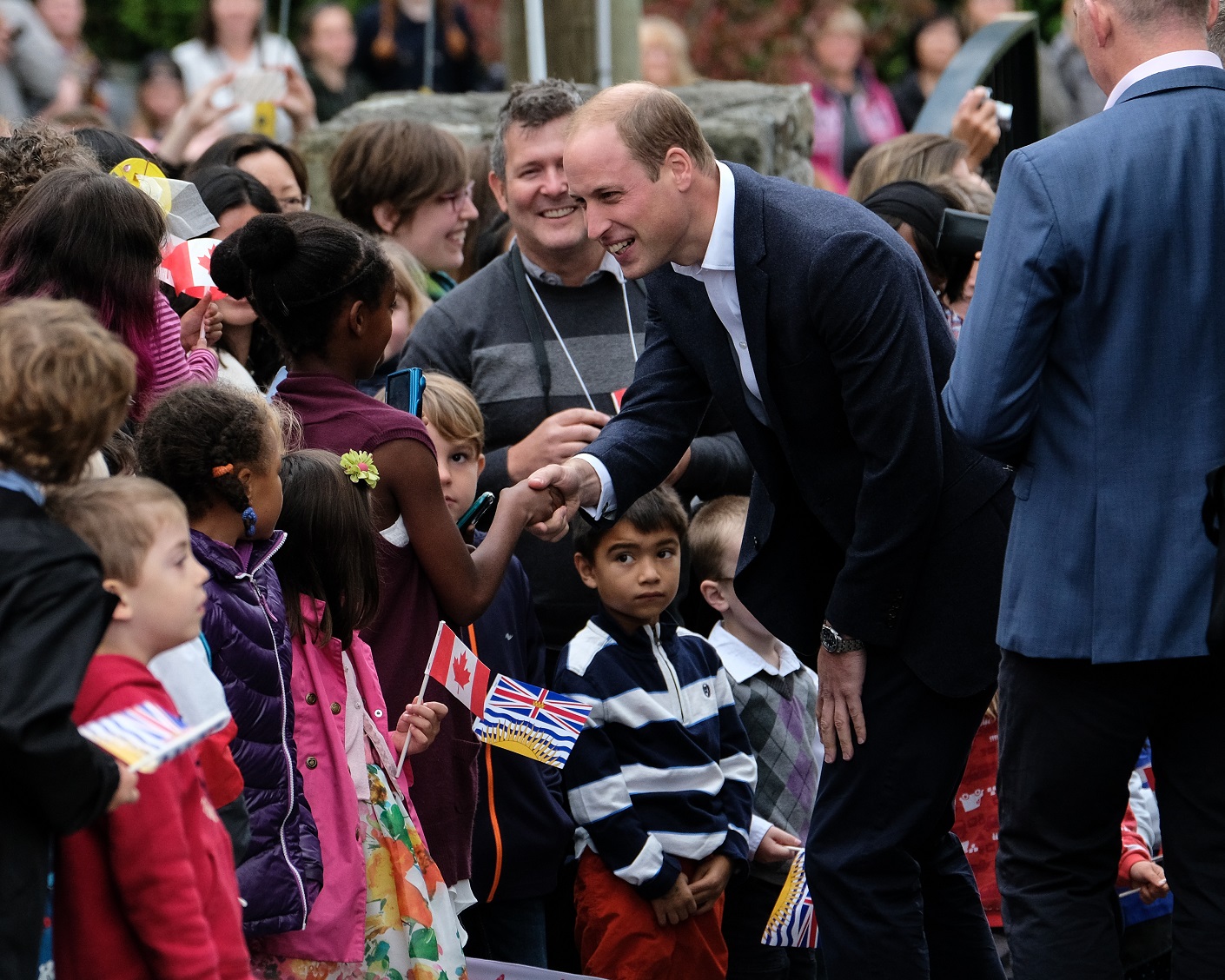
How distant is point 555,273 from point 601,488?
962 mm

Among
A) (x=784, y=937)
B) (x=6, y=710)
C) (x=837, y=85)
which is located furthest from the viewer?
(x=837, y=85)

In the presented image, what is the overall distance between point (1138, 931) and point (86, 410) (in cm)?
320

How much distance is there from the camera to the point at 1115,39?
2951mm

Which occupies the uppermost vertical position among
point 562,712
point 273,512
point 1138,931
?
point 273,512

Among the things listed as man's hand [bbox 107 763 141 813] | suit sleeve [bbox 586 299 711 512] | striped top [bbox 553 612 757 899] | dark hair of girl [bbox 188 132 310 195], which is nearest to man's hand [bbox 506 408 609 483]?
suit sleeve [bbox 586 299 711 512]

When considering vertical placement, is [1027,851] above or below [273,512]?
below

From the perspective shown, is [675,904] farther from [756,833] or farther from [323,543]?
[323,543]

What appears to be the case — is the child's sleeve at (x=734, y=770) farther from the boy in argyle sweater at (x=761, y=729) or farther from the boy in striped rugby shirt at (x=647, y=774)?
the boy in argyle sweater at (x=761, y=729)

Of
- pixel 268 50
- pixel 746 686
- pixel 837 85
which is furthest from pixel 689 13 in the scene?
pixel 746 686

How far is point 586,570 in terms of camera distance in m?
4.27

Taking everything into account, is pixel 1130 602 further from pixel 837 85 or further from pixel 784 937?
pixel 837 85

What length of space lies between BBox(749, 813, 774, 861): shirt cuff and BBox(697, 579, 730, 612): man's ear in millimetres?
578

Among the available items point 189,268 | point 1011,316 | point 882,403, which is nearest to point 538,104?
point 189,268

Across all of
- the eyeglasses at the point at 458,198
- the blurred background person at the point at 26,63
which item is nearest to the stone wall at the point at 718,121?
the eyeglasses at the point at 458,198
